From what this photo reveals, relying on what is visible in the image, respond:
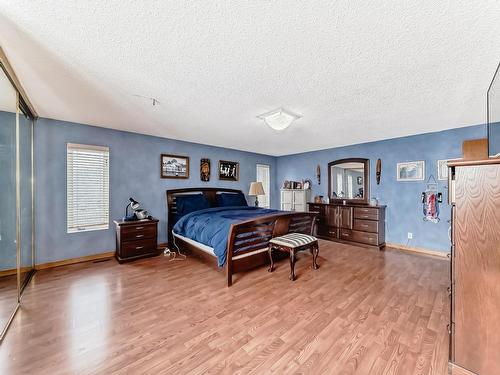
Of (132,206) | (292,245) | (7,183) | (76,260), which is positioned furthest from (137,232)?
(292,245)

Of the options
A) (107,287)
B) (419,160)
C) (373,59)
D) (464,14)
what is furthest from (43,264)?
Result: (419,160)

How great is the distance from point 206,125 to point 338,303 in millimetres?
3203

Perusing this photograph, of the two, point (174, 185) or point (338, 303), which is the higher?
point (174, 185)

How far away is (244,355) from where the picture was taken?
1581 mm

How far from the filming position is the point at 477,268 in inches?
51.7

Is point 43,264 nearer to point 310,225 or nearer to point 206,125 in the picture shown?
point 206,125

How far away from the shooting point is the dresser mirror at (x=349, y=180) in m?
4.98

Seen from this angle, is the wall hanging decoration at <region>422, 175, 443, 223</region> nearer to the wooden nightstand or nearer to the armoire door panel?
the armoire door panel

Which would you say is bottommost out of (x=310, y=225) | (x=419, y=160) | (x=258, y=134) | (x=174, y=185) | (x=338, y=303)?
(x=338, y=303)

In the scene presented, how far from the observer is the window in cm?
662

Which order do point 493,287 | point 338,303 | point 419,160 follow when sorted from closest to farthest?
point 493,287 → point 338,303 → point 419,160

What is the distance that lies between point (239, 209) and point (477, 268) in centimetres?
384

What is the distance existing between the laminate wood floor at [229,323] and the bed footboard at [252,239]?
19 centimetres

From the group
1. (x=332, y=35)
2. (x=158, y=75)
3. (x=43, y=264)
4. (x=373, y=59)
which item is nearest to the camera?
(x=332, y=35)
